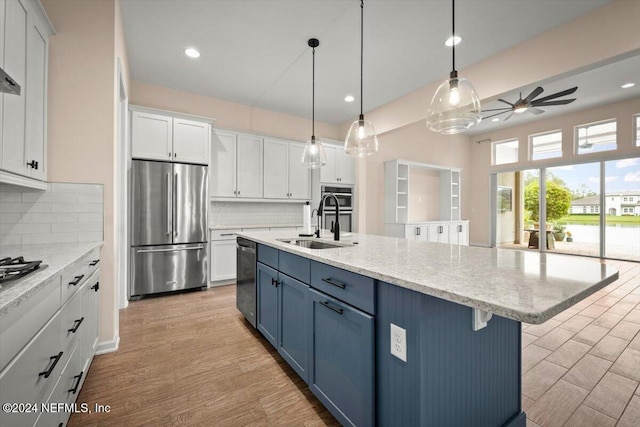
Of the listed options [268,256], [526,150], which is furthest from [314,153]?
[526,150]

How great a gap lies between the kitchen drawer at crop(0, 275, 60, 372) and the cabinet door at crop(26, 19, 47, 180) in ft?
3.79

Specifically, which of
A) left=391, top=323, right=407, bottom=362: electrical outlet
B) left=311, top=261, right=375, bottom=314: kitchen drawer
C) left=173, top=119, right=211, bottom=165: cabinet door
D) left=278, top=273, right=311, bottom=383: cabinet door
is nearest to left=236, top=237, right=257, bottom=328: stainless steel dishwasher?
left=278, top=273, right=311, bottom=383: cabinet door

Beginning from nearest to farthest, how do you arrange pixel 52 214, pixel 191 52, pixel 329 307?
pixel 329 307, pixel 52 214, pixel 191 52

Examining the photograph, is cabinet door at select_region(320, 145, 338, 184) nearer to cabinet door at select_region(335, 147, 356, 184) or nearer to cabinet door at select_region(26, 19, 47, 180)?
cabinet door at select_region(335, 147, 356, 184)

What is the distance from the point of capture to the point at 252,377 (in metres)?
2.00

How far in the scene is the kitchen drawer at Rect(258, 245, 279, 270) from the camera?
222cm

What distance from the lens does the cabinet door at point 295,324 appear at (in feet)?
5.82

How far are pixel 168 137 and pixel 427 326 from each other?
409 cm

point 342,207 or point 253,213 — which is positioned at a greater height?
point 342,207

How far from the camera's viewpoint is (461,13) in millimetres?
2764

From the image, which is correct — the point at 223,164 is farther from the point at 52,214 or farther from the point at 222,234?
the point at 52,214

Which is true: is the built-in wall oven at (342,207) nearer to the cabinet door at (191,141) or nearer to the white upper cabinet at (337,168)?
the white upper cabinet at (337,168)

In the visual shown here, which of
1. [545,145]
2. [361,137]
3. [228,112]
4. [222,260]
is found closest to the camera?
[361,137]

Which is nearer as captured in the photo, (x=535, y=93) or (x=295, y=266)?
(x=295, y=266)
